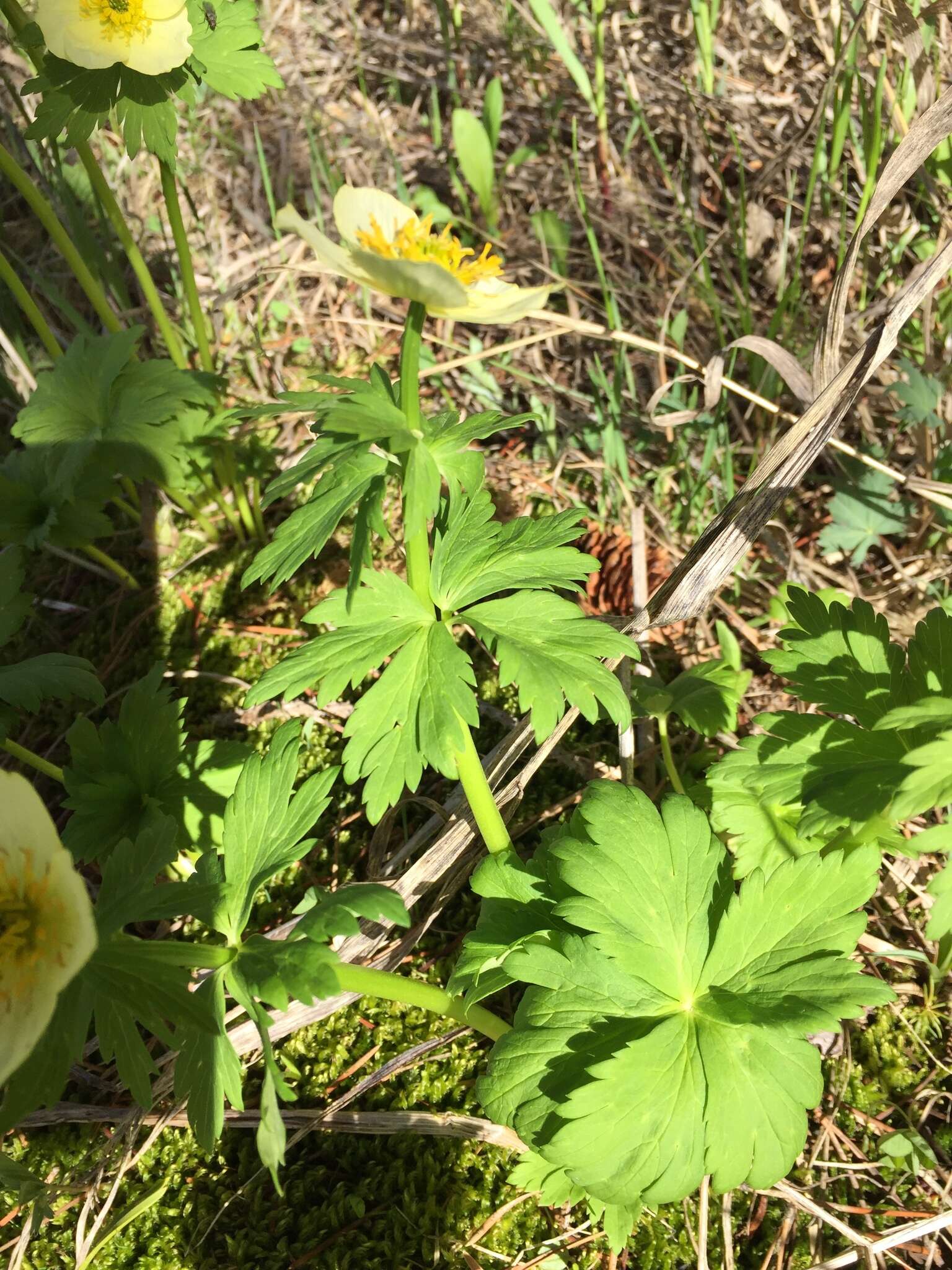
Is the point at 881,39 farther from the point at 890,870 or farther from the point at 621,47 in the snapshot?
the point at 890,870

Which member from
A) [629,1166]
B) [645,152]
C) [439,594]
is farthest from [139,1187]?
[645,152]

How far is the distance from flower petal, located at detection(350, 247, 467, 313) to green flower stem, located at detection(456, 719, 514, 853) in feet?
2.45

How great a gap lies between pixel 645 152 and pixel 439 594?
2714 mm

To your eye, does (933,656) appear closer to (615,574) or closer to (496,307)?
(496,307)

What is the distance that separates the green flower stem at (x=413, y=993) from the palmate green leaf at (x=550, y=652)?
49cm

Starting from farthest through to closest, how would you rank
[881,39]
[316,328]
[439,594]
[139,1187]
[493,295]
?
[316,328] → [881,39] → [139,1187] → [439,594] → [493,295]

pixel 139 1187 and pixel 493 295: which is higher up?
pixel 493 295

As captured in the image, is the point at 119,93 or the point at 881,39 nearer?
the point at 119,93

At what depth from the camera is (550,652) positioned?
5.44 ft

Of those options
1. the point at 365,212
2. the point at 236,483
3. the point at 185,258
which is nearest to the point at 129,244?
the point at 185,258

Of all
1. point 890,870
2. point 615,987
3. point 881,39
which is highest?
point 881,39

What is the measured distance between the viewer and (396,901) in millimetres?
1421

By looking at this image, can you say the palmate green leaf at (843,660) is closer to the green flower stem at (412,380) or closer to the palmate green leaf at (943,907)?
the palmate green leaf at (943,907)

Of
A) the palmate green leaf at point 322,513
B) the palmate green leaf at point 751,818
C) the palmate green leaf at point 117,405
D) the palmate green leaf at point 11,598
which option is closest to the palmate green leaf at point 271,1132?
the palmate green leaf at point 322,513
